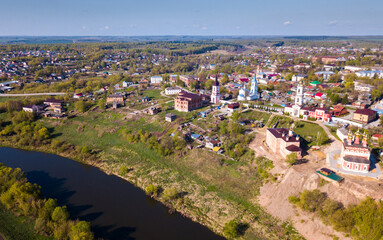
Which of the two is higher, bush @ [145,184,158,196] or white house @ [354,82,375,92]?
white house @ [354,82,375,92]

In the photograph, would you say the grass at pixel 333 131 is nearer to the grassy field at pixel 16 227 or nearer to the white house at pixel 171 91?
the grassy field at pixel 16 227

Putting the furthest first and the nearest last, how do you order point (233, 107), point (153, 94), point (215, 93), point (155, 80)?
point (155, 80)
point (153, 94)
point (215, 93)
point (233, 107)

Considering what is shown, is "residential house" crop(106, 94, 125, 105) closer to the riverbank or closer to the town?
the town

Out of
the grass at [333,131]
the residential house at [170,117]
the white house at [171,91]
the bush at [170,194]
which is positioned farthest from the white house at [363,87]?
the bush at [170,194]

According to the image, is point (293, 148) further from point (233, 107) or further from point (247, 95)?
point (247, 95)

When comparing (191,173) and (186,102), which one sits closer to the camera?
(191,173)

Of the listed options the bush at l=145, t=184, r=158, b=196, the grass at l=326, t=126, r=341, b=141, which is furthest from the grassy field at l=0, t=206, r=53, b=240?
the grass at l=326, t=126, r=341, b=141

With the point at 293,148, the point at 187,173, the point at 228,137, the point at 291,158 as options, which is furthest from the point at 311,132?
the point at 187,173
